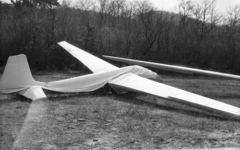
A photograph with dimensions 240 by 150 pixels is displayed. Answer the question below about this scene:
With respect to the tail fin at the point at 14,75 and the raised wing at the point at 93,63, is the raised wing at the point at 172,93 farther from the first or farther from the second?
the tail fin at the point at 14,75

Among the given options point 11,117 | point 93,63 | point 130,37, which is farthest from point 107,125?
point 130,37

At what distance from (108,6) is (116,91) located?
84.3 ft

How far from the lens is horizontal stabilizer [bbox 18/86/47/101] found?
8.33 meters

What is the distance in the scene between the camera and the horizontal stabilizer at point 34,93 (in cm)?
833

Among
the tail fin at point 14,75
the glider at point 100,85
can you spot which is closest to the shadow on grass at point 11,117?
the glider at point 100,85

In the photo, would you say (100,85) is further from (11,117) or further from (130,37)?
(130,37)

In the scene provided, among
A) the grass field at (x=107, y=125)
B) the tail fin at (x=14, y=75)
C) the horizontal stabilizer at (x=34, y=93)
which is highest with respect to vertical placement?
the tail fin at (x=14, y=75)

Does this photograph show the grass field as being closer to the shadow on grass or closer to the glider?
the shadow on grass

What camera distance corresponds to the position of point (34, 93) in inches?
334

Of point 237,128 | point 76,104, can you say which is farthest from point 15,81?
point 237,128

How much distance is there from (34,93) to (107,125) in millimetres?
3321

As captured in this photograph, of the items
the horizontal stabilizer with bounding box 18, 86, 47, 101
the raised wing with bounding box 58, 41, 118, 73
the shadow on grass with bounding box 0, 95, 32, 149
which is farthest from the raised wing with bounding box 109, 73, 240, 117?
the shadow on grass with bounding box 0, 95, 32, 149

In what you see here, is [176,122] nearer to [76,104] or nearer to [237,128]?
[237,128]

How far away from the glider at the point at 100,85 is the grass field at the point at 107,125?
12.9 inches
